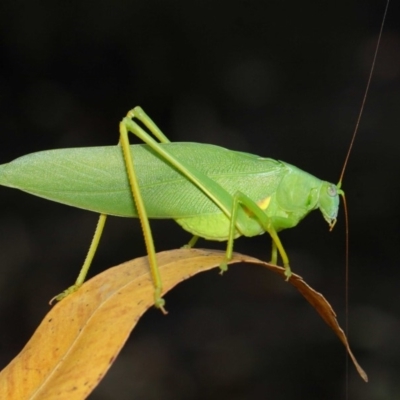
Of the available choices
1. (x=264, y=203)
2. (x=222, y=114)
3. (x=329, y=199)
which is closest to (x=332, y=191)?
(x=329, y=199)

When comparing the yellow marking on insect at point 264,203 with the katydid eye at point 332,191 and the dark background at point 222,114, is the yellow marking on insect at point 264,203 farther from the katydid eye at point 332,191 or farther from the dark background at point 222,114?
the dark background at point 222,114

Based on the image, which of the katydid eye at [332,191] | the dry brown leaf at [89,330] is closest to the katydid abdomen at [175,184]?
the katydid eye at [332,191]

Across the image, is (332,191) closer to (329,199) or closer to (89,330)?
(329,199)

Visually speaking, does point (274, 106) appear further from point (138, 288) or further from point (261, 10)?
point (138, 288)

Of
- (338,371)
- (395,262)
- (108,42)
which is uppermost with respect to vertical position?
(108,42)

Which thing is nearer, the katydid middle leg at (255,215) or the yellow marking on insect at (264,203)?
the katydid middle leg at (255,215)

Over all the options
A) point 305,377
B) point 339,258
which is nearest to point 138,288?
point 305,377

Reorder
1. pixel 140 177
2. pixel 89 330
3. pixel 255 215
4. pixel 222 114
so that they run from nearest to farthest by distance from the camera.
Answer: pixel 89 330, pixel 140 177, pixel 255 215, pixel 222 114
